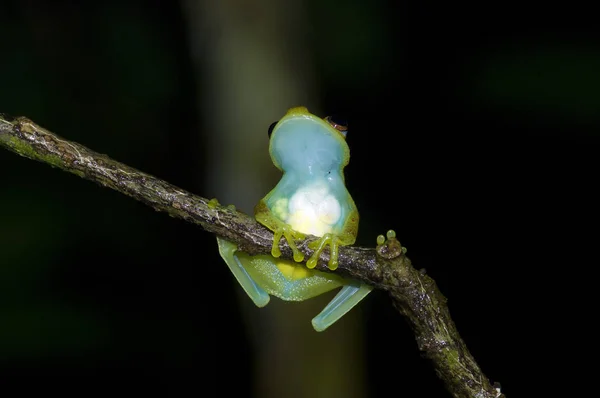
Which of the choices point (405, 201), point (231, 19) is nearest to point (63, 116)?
point (231, 19)

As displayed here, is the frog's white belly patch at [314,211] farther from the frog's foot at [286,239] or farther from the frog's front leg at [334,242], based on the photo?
the frog's foot at [286,239]

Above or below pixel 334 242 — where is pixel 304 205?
above

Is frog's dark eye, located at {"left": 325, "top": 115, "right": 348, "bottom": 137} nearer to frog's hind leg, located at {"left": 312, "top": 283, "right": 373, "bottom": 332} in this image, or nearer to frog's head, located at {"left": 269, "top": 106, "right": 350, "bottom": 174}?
frog's head, located at {"left": 269, "top": 106, "right": 350, "bottom": 174}

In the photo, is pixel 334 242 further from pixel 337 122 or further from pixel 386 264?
pixel 337 122

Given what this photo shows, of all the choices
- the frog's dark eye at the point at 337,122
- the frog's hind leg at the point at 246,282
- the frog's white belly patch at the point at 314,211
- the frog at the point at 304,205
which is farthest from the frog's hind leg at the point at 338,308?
the frog's dark eye at the point at 337,122

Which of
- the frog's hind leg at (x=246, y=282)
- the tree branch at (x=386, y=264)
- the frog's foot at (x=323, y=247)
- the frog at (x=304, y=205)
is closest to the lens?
the tree branch at (x=386, y=264)

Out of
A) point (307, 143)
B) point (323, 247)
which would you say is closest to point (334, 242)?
point (323, 247)
